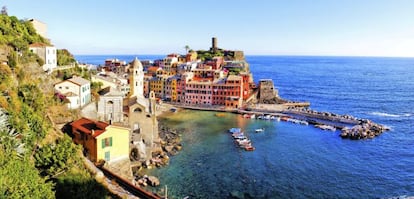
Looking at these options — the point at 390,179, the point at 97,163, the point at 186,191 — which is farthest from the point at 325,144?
the point at 97,163

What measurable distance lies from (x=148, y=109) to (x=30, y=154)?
725 inches

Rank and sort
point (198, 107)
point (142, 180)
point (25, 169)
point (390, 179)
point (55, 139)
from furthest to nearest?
point (198, 107) → point (390, 179) → point (142, 180) → point (55, 139) → point (25, 169)

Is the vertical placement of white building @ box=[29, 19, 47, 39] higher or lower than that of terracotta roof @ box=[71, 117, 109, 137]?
higher

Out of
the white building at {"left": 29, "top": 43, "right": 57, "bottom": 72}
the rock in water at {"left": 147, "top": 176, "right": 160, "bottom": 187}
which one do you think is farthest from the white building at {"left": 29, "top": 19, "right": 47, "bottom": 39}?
the rock in water at {"left": 147, "top": 176, "right": 160, "bottom": 187}

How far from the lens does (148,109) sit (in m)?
33.7

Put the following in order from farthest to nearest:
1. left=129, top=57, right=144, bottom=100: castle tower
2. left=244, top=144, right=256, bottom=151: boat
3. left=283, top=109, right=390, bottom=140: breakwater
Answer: left=283, top=109, right=390, bottom=140: breakwater
left=129, top=57, right=144, bottom=100: castle tower
left=244, top=144, right=256, bottom=151: boat

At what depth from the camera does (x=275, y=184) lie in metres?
26.6

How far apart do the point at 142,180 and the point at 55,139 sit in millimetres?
7828

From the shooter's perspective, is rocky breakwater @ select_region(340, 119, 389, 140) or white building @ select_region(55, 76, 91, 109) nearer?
white building @ select_region(55, 76, 91, 109)

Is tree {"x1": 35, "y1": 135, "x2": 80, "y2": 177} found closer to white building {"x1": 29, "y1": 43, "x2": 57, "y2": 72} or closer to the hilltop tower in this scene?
white building {"x1": 29, "y1": 43, "x2": 57, "y2": 72}

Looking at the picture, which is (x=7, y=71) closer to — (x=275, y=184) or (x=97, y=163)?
(x=97, y=163)

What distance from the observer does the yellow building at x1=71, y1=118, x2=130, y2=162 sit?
24.3m

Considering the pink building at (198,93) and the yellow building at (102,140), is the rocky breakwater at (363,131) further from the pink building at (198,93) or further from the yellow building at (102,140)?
the yellow building at (102,140)

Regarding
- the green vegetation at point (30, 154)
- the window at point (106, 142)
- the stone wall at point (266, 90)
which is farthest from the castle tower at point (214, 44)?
the window at point (106, 142)
